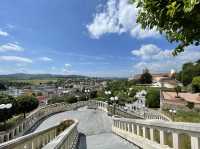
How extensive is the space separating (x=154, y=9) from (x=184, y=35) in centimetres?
81

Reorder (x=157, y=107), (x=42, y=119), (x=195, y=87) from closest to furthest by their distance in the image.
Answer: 1. (x=42, y=119)
2. (x=157, y=107)
3. (x=195, y=87)

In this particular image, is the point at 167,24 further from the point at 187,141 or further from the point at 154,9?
the point at 187,141

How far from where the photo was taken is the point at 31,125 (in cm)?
2459

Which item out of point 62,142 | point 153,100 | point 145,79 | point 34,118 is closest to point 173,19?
point 62,142

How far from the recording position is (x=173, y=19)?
4770 millimetres

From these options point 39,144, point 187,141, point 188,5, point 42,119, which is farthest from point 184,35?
point 42,119

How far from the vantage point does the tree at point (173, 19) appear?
13.9 ft

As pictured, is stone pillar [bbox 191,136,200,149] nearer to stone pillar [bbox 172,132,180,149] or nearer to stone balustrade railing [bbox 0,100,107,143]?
stone pillar [bbox 172,132,180,149]

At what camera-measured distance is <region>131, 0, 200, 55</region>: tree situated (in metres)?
4.24

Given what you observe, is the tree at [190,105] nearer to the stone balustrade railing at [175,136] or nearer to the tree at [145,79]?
the stone balustrade railing at [175,136]

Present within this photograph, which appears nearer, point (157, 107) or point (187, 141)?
point (187, 141)

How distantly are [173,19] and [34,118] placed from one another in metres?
23.4

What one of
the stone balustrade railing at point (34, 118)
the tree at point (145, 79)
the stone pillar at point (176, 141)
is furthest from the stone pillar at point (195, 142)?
the tree at point (145, 79)

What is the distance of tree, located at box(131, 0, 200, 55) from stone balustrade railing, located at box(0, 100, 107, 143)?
1342 cm
